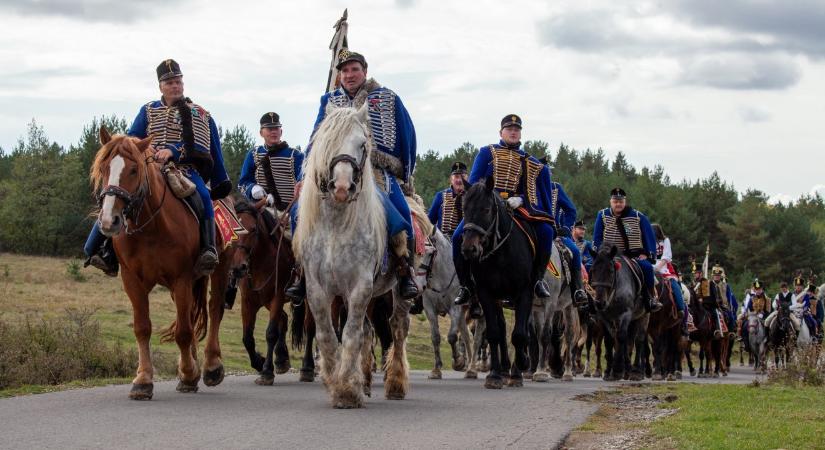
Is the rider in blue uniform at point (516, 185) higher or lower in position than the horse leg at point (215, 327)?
higher

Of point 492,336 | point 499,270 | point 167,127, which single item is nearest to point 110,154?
point 167,127

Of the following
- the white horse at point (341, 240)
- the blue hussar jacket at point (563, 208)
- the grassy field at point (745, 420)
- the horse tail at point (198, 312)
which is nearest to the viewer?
the grassy field at point (745, 420)

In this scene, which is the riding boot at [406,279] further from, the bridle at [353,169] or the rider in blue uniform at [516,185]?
the rider in blue uniform at [516,185]

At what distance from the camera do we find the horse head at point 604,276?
2016 centimetres

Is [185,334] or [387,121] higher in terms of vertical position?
[387,121]

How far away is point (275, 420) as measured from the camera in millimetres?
9781

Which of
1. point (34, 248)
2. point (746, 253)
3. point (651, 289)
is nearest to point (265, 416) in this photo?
point (651, 289)

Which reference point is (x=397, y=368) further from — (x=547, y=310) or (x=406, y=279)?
(x=547, y=310)

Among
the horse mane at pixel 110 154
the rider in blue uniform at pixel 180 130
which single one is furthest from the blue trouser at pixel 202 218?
the horse mane at pixel 110 154

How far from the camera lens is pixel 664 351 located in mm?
24969

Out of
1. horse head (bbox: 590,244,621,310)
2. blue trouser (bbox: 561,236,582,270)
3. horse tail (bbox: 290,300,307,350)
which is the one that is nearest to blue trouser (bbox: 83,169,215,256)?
horse tail (bbox: 290,300,307,350)

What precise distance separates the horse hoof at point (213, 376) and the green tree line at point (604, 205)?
179ft

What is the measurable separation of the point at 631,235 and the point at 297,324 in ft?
24.6

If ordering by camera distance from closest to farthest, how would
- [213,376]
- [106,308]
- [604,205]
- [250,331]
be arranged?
1. [213,376]
2. [250,331]
3. [106,308]
4. [604,205]
